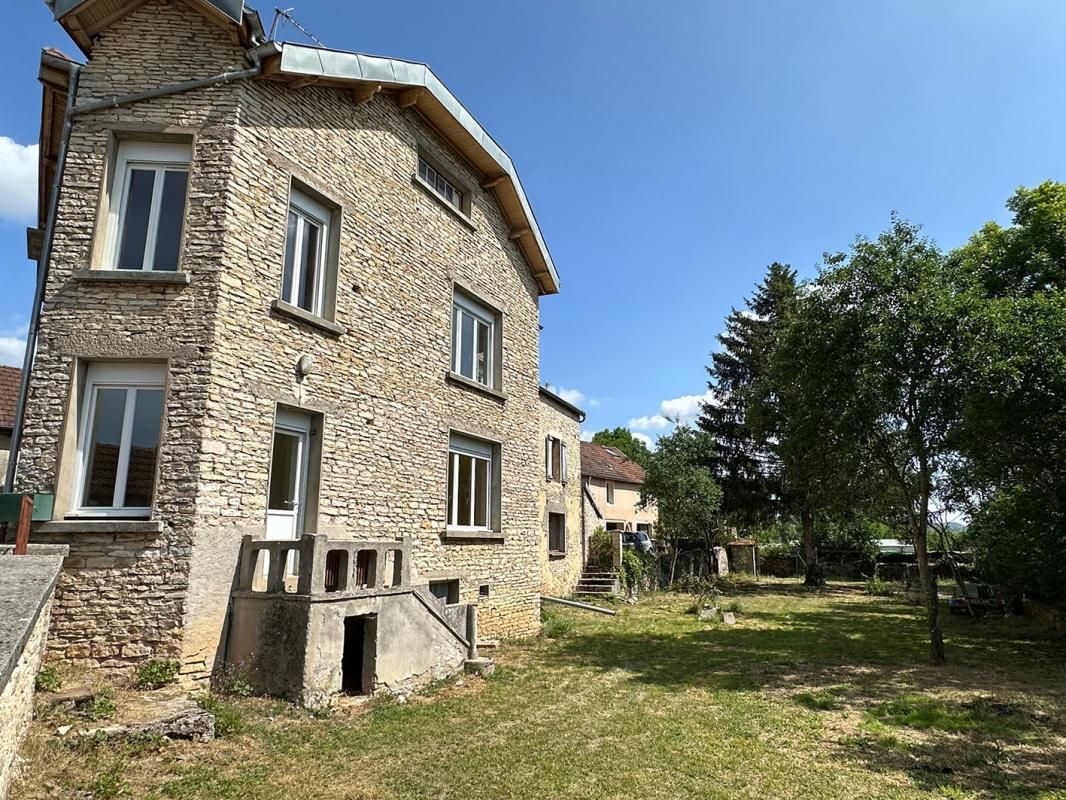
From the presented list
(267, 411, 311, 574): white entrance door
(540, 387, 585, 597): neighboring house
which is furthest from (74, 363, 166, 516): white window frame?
(540, 387, 585, 597): neighboring house

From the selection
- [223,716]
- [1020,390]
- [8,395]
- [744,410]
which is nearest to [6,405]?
[8,395]

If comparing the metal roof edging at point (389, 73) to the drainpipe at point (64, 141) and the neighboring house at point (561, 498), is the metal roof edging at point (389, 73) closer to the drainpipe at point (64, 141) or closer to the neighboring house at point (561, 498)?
the drainpipe at point (64, 141)

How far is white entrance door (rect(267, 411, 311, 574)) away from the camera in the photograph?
8.35 m

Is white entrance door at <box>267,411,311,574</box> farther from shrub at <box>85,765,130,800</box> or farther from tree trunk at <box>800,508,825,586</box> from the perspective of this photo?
tree trunk at <box>800,508,825,586</box>

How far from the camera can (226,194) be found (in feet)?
25.9

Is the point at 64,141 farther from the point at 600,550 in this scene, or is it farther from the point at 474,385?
the point at 600,550

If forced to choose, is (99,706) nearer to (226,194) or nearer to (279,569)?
(279,569)

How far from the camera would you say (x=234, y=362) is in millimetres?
7680

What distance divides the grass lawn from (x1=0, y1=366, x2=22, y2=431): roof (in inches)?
411

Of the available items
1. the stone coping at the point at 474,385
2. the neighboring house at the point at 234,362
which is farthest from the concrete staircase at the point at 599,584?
the neighboring house at the point at 234,362

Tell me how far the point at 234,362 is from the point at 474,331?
20.2 ft

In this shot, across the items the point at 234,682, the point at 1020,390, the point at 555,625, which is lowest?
the point at 555,625

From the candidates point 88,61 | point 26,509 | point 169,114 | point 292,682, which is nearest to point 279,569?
point 292,682

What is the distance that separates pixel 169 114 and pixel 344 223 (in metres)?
2.62
